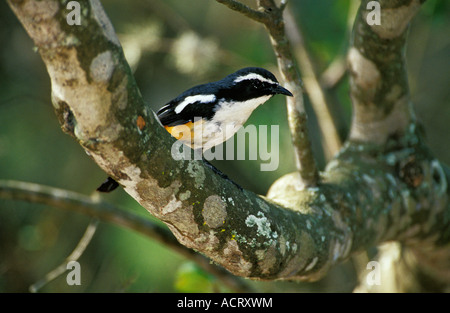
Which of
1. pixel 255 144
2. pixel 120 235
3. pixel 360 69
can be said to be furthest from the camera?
pixel 120 235

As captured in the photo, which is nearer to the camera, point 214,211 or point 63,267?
point 214,211

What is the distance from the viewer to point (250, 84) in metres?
3.01

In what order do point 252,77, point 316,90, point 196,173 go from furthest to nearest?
point 316,90 < point 252,77 < point 196,173

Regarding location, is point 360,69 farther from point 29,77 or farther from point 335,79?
point 29,77

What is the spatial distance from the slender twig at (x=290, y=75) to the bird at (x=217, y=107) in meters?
0.26

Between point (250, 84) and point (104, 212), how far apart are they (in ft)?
5.43

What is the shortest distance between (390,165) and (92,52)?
248 cm

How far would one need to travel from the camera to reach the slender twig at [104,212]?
12.2 ft

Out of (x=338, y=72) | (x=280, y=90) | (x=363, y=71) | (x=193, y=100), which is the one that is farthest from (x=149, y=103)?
(x=280, y=90)

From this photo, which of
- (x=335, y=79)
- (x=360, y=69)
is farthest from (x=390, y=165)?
(x=335, y=79)

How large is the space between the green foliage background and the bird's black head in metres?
2.15

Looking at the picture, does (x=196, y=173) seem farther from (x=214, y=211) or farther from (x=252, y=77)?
(x=252, y=77)

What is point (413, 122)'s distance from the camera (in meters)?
3.60

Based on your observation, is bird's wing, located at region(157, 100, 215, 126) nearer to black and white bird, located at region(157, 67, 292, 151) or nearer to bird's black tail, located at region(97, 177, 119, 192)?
black and white bird, located at region(157, 67, 292, 151)
